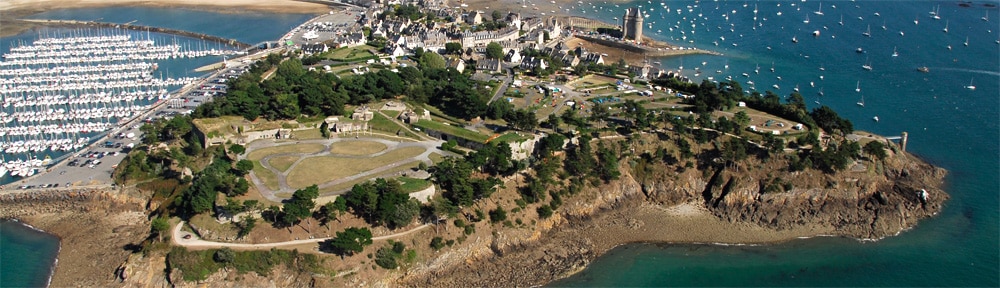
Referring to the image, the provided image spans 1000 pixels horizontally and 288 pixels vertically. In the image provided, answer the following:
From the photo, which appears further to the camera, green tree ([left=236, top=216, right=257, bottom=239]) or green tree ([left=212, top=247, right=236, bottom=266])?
green tree ([left=236, top=216, right=257, bottom=239])

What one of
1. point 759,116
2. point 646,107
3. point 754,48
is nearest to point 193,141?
point 646,107

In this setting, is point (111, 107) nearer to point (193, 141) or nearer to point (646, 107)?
point (193, 141)

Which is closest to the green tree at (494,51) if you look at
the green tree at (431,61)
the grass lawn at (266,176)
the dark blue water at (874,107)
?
the green tree at (431,61)

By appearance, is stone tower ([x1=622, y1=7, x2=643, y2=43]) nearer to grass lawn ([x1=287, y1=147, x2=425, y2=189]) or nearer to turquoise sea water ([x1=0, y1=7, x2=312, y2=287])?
turquoise sea water ([x1=0, y1=7, x2=312, y2=287])

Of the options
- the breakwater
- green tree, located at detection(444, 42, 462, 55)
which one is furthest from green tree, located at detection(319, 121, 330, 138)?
the breakwater

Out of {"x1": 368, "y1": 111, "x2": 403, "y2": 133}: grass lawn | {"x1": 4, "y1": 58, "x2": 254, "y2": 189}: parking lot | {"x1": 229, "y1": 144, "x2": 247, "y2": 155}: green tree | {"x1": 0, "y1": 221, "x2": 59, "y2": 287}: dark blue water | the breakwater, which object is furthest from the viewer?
the breakwater
